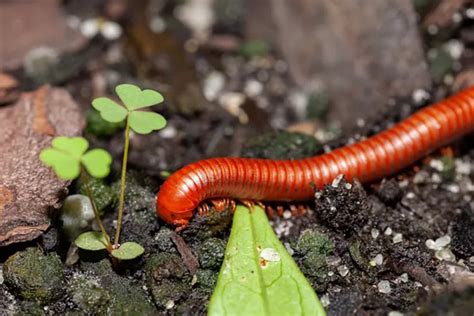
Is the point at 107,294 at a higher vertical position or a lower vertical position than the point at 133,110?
lower

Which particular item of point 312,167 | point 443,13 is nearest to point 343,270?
point 312,167

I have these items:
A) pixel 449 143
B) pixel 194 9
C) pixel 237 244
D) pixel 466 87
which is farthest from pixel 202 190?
pixel 194 9

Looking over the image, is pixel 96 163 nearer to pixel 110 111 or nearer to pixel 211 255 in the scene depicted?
pixel 110 111

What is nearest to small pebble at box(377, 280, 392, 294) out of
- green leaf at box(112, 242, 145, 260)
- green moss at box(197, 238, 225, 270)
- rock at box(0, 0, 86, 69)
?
green moss at box(197, 238, 225, 270)

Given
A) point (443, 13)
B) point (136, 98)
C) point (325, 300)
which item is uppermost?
point (443, 13)

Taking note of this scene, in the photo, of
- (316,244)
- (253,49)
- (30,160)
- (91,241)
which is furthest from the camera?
(253,49)
